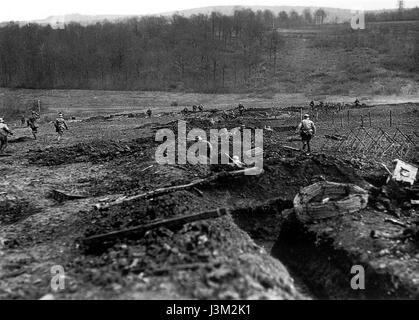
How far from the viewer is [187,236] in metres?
8.05

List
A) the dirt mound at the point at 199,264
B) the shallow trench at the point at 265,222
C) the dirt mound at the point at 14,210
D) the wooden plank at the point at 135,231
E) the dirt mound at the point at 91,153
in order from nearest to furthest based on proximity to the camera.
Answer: the dirt mound at the point at 199,264, the wooden plank at the point at 135,231, the shallow trench at the point at 265,222, the dirt mound at the point at 14,210, the dirt mound at the point at 91,153

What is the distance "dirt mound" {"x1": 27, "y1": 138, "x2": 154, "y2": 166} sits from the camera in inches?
687

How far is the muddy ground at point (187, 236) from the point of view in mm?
6766

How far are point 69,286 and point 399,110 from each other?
2888 centimetres

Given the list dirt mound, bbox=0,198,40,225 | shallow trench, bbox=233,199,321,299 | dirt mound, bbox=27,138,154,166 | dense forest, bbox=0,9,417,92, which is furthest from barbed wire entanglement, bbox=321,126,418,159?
dense forest, bbox=0,9,417,92

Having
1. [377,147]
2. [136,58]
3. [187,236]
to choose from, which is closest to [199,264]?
[187,236]

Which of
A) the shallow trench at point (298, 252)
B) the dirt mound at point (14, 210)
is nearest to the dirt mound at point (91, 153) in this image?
the dirt mound at point (14, 210)

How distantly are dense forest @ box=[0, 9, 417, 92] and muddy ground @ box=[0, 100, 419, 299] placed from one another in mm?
42737

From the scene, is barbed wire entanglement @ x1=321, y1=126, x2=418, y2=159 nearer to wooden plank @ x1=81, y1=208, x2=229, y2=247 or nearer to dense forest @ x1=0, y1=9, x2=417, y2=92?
wooden plank @ x1=81, y1=208, x2=229, y2=247

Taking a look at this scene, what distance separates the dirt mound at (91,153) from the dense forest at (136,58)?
3731 centimetres

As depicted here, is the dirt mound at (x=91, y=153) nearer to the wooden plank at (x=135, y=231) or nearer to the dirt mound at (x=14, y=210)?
the dirt mound at (x=14, y=210)

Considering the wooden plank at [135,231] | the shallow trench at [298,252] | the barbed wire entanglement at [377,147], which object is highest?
the wooden plank at [135,231]

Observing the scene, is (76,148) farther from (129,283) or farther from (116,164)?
(129,283)

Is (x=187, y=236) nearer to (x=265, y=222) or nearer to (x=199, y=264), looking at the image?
(x=199, y=264)
